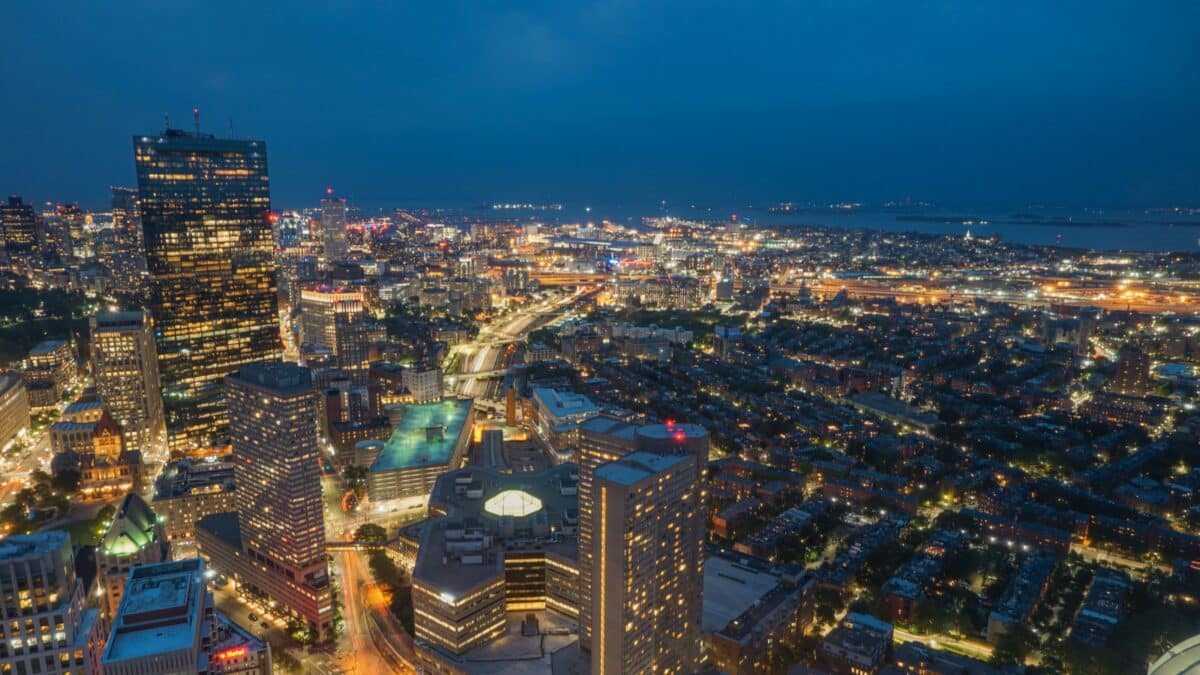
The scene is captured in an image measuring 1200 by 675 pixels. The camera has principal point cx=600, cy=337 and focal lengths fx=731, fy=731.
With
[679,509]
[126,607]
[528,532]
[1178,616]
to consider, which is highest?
[679,509]

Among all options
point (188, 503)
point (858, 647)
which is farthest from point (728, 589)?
point (188, 503)

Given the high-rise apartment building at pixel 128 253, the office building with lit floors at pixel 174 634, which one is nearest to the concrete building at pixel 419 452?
the office building with lit floors at pixel 174 634

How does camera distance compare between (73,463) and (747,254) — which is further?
(747,254)

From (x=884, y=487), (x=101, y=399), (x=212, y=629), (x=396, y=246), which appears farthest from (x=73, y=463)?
(x=396, y=246)

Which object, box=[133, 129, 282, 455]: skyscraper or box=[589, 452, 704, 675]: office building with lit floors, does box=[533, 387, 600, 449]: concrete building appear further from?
box=[589, 452, 704, 675]: office building with lit floors

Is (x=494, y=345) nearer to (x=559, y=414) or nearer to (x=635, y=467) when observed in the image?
(x=559, y=414)

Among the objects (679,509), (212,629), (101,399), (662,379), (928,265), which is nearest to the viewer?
(679,509)

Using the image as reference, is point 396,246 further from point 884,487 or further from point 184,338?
point 884,487
